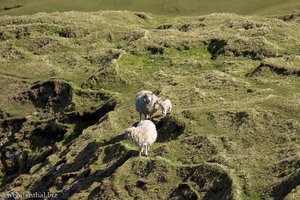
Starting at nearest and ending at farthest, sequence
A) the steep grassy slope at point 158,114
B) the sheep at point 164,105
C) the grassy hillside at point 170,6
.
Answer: the steep grassy slope at point 158,114
the sheep at point 164,105
the grassy hillside at point 170,6

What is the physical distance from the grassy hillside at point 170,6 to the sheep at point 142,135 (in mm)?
62772

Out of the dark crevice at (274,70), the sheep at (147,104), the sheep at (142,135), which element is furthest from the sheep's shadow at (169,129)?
the dark crevice at (274,70)

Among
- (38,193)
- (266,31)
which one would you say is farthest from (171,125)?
(266,31)

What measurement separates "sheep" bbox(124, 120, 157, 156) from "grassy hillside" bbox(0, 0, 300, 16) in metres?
62.8

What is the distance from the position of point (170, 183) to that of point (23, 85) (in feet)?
69.6

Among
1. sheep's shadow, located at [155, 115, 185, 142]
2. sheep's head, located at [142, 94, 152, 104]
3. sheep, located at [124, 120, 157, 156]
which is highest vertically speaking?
sheep's head, located at [142, 94, 152, 104]

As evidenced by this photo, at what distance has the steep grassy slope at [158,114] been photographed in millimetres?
22547

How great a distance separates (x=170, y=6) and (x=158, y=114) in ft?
203

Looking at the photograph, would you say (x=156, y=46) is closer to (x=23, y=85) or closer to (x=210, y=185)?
(x=23, y=85)

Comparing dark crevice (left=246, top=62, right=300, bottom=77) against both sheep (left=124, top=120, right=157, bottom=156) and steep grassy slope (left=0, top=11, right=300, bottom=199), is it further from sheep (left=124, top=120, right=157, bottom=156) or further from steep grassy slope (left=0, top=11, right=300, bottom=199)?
sheep (left=124, top=120, right=157, bottom=156)

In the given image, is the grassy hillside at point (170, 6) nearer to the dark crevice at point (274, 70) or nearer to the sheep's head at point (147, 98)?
the dark crevice at point (274, 70)

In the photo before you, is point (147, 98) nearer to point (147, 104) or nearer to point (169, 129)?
point (147, 104)

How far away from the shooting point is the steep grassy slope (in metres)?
22.5

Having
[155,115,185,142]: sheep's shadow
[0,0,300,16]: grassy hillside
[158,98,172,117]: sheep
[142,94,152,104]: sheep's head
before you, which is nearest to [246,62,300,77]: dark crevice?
[158,98,172,117]: sheep
